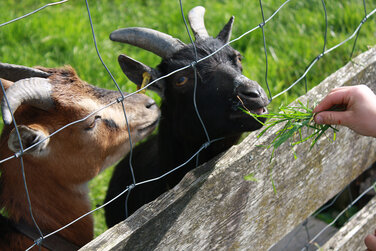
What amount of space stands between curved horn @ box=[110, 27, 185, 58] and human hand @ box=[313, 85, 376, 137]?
1.37 metres

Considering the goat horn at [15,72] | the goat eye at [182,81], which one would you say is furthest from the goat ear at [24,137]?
the goat eye at [182,81]

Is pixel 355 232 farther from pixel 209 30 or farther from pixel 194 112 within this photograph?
pixel 209 30

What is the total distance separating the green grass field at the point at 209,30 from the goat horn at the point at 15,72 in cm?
203

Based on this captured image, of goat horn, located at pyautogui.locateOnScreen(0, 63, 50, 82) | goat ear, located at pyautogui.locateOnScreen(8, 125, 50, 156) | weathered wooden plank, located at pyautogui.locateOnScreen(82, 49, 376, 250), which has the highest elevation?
goat horn, located at pyautogui.locateOnScreen(0, 63, 50, 82)

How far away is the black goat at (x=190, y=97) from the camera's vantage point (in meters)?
3.13

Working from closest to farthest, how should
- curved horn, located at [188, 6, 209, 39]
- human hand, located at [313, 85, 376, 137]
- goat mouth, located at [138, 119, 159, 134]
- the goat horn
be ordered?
1. human hand, located at [313, 85, 376, 137]
2. the goat horn
3. goat mouth, located at [138, 119, 159, 134]
4. curved horn, located at [188, 6, 209, 39]

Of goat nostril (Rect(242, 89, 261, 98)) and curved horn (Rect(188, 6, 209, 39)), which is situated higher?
curved horn (Rect(188, 6, 209, 39))

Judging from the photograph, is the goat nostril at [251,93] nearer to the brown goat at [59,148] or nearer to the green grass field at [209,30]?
the brown goat at [59,148]

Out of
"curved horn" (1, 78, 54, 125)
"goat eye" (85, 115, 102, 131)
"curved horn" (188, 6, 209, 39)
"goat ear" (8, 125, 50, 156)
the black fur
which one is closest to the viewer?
"curved horn" (1, 78, 54, 125)

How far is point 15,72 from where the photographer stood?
8.81ft

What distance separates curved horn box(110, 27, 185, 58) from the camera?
133 inches

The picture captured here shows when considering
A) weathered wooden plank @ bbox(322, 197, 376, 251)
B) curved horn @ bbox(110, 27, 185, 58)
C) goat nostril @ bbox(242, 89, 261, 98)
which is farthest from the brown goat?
weathered wooden plank @ bbox(322, 197, 376, 251)

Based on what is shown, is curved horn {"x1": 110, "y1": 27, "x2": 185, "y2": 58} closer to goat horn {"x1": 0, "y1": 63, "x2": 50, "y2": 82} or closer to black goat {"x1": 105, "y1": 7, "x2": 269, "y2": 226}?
black goat {"x1": 105, "y1": 7, "x2": 269, "y2": 226}

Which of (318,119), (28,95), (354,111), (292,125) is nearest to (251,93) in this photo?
(292,125)
